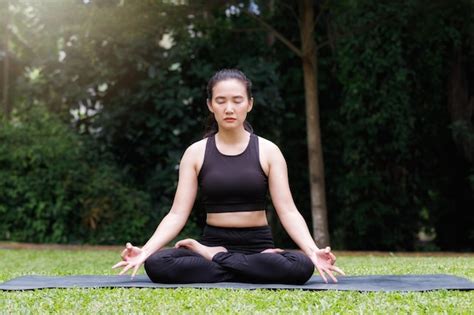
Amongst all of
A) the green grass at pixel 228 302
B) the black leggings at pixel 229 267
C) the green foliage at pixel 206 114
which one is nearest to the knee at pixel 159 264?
the black leggings at pixel 229 267

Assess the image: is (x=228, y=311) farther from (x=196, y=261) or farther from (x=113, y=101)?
(x=113, y=101)

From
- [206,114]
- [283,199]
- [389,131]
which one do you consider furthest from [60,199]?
[283,199]

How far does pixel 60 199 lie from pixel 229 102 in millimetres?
7600

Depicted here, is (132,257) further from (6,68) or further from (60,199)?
(6,68)

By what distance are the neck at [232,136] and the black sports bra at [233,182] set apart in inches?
4.0

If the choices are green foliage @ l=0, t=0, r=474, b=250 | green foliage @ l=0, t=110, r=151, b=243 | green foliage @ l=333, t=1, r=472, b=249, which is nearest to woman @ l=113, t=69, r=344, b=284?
green foliage @ l=0, t=0, r=474, b=250

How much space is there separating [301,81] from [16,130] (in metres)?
5.76

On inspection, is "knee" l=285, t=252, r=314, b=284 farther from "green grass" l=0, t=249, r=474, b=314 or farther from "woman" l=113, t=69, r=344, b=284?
"green grass" l=0, t=249, r=474, b=314

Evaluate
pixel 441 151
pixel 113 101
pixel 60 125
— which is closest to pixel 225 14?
pixel 113 101

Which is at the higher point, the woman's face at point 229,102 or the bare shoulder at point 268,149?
the woman's face at point 229,102

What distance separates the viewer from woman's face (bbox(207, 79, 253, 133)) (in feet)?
14.7

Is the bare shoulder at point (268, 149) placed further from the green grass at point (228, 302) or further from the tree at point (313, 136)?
the tree at point (313, 136)

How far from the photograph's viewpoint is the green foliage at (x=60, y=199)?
11617 millimetres

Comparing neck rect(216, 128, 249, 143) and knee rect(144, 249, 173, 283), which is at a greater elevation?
neck rect(216, 128, 249, 143)
